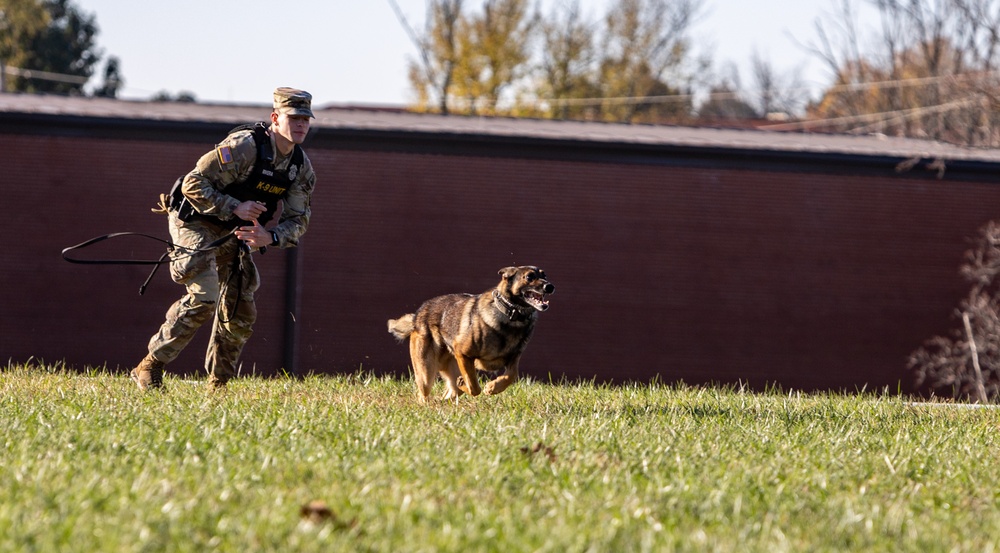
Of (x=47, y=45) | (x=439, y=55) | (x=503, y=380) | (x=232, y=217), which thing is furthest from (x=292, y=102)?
(x=47, y=45)

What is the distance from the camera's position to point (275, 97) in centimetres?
868

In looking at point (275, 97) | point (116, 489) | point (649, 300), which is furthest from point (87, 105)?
point (116, 489)

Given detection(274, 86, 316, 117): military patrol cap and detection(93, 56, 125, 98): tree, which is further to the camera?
detection(93, 56, 125, 98): tree

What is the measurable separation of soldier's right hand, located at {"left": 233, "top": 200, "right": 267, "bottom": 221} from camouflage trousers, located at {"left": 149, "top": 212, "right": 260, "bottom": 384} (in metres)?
0.34

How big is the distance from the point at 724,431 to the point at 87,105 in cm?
1101

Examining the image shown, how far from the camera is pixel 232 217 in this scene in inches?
344

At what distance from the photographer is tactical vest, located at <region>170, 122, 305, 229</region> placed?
8.66 m

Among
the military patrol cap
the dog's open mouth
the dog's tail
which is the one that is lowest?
the dog's tail

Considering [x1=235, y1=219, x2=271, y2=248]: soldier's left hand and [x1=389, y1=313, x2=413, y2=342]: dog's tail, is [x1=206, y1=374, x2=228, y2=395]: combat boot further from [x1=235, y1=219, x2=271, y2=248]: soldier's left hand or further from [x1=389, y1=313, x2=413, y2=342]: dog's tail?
[x1=389, y1=313, x2=413, y2=342]: dog's tail

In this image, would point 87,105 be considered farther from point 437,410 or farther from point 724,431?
point 724,431

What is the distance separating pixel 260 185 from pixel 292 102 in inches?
24.0

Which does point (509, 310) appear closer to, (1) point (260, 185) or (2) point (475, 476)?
(1) point (260, 185)

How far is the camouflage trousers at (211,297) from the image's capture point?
28.5 feet

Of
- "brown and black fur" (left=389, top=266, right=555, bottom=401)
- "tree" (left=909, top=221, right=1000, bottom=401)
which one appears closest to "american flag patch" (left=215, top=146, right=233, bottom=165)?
"brown and black fur" (left=389, top=266, right=555, bottom=401)
